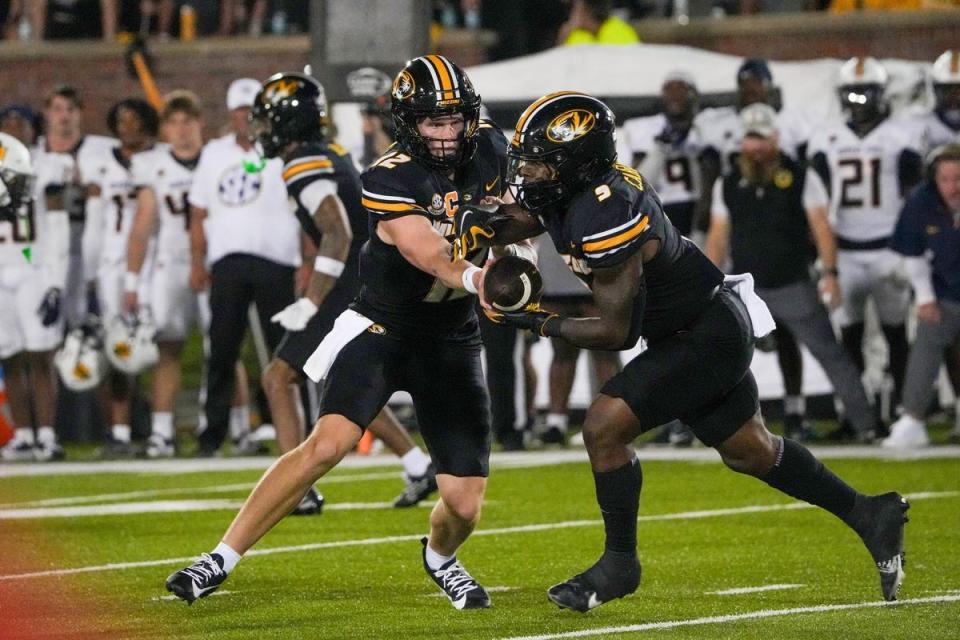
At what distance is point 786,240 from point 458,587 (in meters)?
5.22

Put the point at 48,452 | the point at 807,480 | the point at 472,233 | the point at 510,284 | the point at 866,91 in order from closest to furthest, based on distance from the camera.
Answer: the point at 510,284
the point at 472,233
the point at 807,480
the point at 48,452
the point at 866,91

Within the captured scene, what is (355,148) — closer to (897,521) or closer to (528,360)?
(528,360)

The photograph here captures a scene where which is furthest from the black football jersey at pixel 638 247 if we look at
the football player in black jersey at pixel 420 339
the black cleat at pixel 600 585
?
the black cleat at pixel 600 585

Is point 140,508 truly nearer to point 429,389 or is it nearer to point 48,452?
point 48,452

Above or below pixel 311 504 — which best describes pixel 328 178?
above

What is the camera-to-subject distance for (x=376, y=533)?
768 centimetres

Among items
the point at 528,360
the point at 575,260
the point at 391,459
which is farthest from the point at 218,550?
the point at 528,360

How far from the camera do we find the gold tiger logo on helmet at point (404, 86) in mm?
5859

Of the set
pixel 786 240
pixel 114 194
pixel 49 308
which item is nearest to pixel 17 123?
pixel 114 194

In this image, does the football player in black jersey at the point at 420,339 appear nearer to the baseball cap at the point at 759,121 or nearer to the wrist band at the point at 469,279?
the wrist band at the point at 469,279

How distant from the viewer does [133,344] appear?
10.9 m

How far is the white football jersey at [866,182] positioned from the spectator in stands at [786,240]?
39 centimetres

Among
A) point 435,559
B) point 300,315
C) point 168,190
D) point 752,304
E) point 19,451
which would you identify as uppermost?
point 752,304

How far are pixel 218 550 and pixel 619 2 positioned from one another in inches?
460
